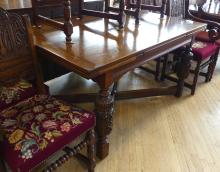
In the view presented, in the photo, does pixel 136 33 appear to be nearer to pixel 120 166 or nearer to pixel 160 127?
pixel 160 127

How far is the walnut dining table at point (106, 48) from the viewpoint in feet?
3.89

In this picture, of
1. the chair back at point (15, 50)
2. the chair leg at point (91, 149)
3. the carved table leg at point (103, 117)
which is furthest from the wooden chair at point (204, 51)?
the chair back at point (15, 50)

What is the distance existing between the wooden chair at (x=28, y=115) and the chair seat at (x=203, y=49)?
137 centimetres

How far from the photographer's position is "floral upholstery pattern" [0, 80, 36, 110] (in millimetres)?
1276

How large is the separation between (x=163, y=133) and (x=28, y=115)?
112cm

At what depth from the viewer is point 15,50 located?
4.33 feet

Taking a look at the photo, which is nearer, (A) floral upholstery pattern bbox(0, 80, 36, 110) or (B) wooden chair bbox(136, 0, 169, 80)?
(A) floral upholstery pattern bbox(0, 80, 36, 110)

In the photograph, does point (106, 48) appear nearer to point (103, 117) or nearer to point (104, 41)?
point (104, 41)

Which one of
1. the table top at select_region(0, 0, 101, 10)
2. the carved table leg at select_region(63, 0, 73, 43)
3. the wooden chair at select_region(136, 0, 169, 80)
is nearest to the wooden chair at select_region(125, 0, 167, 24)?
the wooden chair at select_region(136, 0, 169, 80)

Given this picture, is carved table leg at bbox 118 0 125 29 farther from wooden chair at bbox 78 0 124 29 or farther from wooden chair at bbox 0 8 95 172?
wooden chair at bbox 0 8 95 172

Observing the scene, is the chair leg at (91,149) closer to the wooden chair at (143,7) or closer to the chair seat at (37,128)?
the chair seat at (37,128)

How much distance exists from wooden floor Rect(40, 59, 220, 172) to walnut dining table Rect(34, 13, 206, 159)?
214 mm

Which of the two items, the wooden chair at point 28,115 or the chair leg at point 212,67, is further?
the chair leg at point 212,67

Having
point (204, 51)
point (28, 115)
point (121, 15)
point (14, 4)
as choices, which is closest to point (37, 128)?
point (28, 115)
